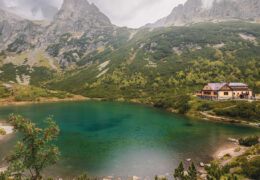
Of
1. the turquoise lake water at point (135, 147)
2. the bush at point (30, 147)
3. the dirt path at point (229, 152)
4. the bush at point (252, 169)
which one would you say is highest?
the bush at point (30, 147)

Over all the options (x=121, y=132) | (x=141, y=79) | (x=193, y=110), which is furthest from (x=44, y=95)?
(x=193, y=110)

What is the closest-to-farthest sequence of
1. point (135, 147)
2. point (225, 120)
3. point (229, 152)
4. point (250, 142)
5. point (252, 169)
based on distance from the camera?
point (252, 169), point (229, 152), point (250, 142), point (135, 147), point (225, 120)

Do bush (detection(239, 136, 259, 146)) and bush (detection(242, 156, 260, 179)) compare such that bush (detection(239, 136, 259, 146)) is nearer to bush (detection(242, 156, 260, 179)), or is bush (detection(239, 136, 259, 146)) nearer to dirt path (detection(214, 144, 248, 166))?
dirt path (detection(214, 144, 248, 166))

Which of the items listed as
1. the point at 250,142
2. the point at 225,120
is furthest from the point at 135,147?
the point at 225,120

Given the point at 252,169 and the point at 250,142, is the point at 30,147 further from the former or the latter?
the point at 250,142

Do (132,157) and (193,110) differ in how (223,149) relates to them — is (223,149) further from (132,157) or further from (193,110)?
(193,110)

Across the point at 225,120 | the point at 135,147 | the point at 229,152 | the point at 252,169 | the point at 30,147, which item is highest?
the point at 30,147

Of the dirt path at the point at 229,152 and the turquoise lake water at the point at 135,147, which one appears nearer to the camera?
the turquoise lake water at the point at 135,147

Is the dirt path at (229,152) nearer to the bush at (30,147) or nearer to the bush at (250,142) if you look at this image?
the bush at (250,142)

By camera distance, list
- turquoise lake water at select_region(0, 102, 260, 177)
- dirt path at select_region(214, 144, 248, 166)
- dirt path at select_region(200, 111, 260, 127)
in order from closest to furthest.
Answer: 1. turquoise lake water at select_region(0, 102, 260, 177)
2. dirt path at select_region(214, 144, 248, 166)
3. dirt path at select_region(200, 111, 260, 127)

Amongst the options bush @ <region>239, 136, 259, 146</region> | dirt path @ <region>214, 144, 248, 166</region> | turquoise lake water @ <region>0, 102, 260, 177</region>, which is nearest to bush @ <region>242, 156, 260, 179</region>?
dirt path @ <region>214, 144, 248, 166</region>

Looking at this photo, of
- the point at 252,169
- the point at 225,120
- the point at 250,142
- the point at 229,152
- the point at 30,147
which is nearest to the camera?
the point at 30,147

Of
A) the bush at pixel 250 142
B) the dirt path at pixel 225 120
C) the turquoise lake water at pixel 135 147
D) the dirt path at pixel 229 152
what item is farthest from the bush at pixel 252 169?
the dirt path at pixel 225 120

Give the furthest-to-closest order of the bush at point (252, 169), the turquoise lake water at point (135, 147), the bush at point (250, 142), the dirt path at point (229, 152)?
the bush at point (250, 142), the dirt path at point (229, 152), the turquoise lake water at point (135, 147), the bush at point (252, 169)
